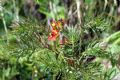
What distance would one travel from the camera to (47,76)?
224cm

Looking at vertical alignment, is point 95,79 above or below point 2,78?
above

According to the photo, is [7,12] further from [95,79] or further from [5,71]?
[95,79]

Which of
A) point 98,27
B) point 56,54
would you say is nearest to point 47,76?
point 56,54

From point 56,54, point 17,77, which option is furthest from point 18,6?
point 56,54

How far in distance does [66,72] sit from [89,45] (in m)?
0.18

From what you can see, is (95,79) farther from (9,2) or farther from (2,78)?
(9,2)

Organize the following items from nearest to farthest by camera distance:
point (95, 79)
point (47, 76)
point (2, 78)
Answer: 1. point (95, 79)
2. point (47, 76)
3. point (2, 78)

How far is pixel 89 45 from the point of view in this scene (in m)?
1.93

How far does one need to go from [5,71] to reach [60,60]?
0.82 meters

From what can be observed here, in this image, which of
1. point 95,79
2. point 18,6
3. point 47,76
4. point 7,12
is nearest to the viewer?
point 95,79

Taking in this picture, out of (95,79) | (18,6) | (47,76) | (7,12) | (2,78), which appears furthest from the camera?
(18,6)

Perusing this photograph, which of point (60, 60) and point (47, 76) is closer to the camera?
point (60, 60)

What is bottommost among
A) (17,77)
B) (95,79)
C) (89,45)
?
(17,77)

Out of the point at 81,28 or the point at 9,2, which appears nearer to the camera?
the point at 81,28
